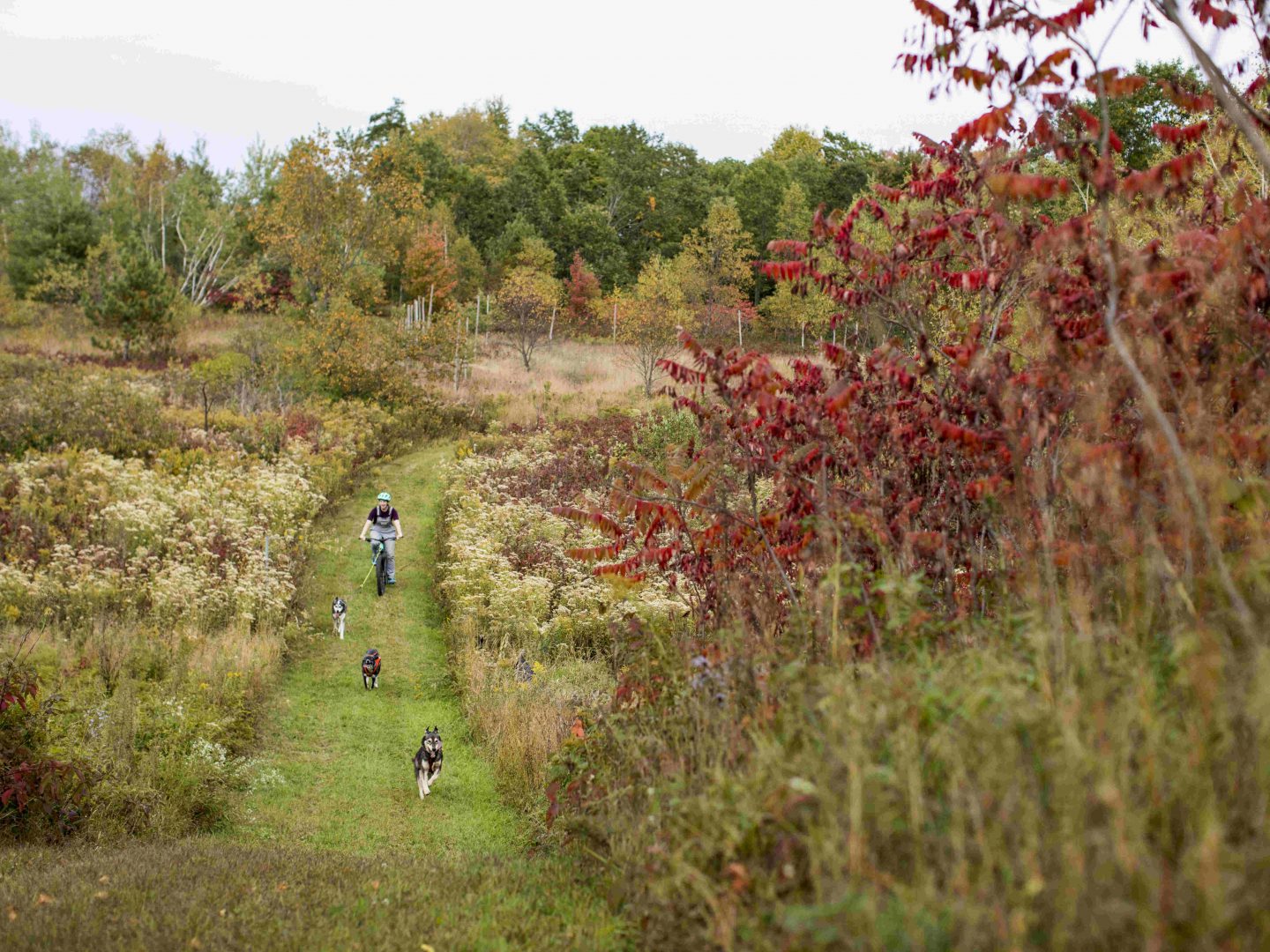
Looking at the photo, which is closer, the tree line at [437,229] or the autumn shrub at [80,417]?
the autumn shrub at [80,417]

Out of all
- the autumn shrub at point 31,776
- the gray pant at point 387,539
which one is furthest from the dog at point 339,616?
the autumn shrub at point 31,776

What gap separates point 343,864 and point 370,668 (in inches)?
201

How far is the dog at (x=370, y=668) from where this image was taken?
34.7ft

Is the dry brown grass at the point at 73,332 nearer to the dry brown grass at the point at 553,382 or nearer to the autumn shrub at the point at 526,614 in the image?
the dry brown grass at the point at 553,382

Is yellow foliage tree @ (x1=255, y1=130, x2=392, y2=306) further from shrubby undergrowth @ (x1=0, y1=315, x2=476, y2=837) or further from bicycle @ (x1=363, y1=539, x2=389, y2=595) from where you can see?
bicycle @ (x1=363, y1=539, x2=389, y2=595)

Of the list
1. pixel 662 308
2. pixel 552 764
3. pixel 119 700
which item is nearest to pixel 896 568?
pixel 552 764

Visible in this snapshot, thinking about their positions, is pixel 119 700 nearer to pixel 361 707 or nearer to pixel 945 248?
pixel 361 707

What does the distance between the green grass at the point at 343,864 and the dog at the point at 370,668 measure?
0.13m

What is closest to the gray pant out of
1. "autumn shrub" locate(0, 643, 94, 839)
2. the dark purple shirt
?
the dark purple shirt

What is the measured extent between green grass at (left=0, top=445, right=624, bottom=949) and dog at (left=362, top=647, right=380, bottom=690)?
13 cm

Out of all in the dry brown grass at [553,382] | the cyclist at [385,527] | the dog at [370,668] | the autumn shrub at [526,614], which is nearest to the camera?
the autumn shrub at [526,614]

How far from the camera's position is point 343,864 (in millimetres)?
5605

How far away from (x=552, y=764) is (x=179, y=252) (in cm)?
4980

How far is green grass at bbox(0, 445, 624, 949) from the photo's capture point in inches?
170
